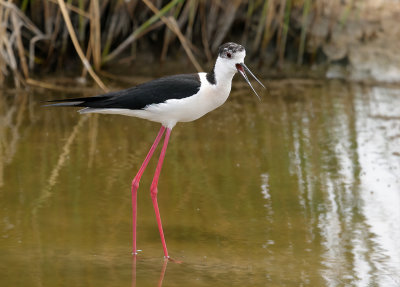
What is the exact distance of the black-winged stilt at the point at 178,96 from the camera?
4191mm

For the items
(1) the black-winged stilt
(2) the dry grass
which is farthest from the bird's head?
(2) the dry grass

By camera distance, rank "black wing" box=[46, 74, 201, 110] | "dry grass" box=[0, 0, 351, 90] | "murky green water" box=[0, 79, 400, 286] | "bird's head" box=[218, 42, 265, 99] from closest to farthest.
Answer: "murky green water" box=[0, 79, 400, 286] < "bird's head" box=[218, 42, 265, 99] < "black wing" box=[46, 74, 201, 110] < "dry grass" box=[0, 0, 351, 90]

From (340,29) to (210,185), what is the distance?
412 centimetres

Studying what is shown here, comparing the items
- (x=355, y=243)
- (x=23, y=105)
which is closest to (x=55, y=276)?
(x=355, y=243)

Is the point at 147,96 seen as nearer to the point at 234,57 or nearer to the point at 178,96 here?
the point at 178,96

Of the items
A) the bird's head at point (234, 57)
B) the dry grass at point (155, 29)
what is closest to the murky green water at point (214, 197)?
Answer: the dry grass at point (155, 29)

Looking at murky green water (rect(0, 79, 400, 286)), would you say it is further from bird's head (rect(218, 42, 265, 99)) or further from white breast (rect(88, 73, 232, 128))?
bird's head (rect(218, 42, 265, 99))

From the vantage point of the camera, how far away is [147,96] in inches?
170

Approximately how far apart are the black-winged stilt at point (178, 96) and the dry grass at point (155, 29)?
3.13m

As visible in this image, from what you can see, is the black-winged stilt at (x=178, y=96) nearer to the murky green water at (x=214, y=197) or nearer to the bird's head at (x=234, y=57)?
the bird's head at (x=234, y=57)

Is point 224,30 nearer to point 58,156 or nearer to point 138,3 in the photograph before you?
point 138,3

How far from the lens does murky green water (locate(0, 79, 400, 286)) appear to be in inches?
156

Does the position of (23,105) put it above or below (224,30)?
below

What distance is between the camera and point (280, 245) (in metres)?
4.32
